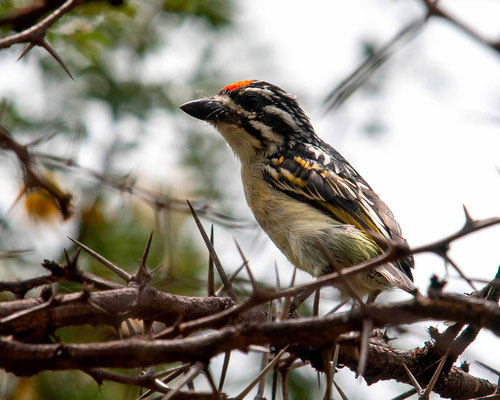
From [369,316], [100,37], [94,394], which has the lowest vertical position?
[94,394]

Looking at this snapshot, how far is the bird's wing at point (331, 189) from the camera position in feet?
16.1

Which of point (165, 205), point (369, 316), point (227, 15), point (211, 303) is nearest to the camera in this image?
point (369, 316)

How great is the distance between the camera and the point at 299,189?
508cm

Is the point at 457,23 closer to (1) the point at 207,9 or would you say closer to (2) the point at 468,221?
(2) the point at 468,221

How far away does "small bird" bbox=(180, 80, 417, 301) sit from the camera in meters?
4.57

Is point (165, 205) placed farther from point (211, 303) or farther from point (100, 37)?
point (100, 37)

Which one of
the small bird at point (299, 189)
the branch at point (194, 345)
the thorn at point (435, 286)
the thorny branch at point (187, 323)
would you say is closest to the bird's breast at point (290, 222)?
the small bird at point (299, 189)

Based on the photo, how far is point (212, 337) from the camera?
1.88 metres

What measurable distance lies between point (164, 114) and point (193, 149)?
0.57 meters

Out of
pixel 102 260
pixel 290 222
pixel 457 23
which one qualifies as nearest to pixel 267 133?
pixel 290 222

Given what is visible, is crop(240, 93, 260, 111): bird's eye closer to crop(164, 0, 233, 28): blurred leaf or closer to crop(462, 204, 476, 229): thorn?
crop(164, 0, 233, 28): blurred leaf

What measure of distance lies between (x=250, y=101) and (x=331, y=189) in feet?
3.99

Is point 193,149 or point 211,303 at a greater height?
point 193,149

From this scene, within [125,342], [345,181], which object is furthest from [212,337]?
[345,181]
